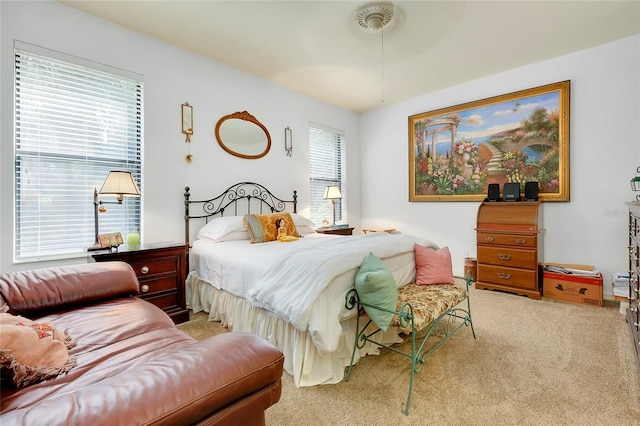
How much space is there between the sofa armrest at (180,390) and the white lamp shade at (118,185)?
6.18ft

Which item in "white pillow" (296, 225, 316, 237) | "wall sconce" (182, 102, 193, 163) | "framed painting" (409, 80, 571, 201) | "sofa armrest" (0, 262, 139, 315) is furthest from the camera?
"white pillow" (296, 225, 316, 237)

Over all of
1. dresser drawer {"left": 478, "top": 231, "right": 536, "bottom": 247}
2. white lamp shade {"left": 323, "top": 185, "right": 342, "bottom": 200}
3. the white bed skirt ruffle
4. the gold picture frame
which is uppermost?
white lamp shade {"left": 323, "top": 185, "right": 342, "bottom": 200}

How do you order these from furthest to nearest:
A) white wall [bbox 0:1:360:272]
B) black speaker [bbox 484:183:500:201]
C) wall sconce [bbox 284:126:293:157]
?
wall sconce [bbox 284:126:293:157]
black speaker [bbox 484:183:500:201]
white wall [bbox 0:1:360:272]

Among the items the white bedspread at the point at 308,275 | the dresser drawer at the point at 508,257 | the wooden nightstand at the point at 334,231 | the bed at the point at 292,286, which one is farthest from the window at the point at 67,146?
the dresser drawer at the point at 508,257

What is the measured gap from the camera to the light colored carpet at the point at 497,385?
59.0 inches

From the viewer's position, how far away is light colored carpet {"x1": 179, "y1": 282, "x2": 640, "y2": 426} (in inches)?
59.0

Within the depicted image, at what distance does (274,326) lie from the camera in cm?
202

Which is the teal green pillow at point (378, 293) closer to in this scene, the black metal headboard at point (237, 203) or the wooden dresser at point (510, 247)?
the black metal headboard at point (237, 203)

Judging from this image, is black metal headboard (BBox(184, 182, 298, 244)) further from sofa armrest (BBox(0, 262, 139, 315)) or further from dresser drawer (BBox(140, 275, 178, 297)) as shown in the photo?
sofa armrest (BBox(0, 262, 139, 315))

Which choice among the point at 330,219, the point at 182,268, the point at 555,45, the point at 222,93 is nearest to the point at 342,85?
the point at 222,93

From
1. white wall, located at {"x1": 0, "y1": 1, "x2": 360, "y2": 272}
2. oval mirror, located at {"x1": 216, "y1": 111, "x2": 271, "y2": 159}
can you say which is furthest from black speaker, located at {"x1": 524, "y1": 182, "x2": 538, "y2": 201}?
oval mirror, located at {"x1": 216, "y1": 111, "x2": 271, "y2": 159}

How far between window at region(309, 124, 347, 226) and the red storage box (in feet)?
9.50

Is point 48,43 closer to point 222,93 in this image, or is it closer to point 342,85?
point 222,93

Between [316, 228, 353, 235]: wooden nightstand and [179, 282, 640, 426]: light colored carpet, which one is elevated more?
[316, 228, 353, 235]: wooden nightstand
